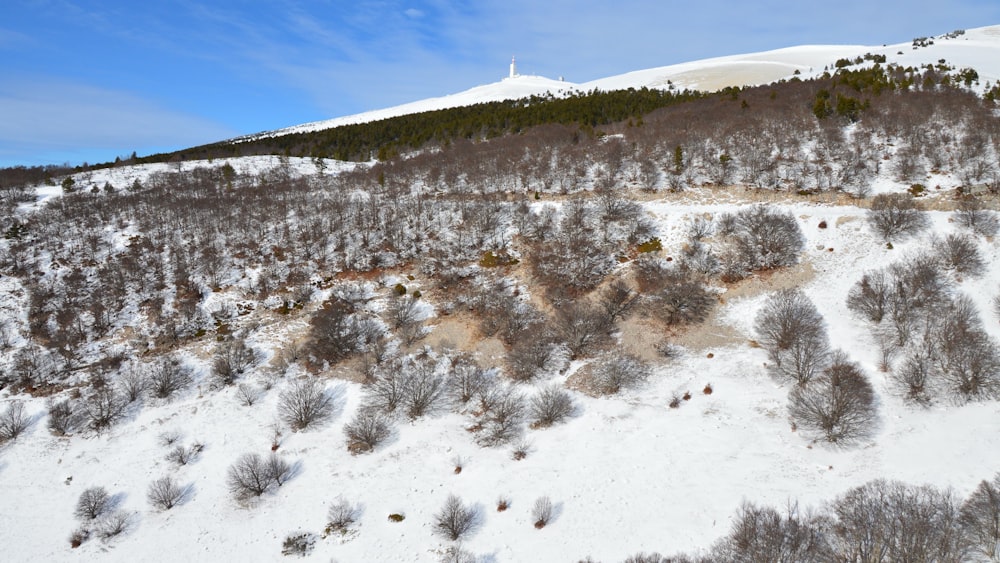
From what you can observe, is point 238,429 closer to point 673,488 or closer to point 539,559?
point 539,559

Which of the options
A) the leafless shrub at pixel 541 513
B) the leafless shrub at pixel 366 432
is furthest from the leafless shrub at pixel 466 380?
the leafless shrub at pixel 541 513

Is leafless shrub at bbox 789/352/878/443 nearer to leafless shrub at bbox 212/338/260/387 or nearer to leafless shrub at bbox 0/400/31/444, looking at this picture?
leafless shrub at bbox 212/338/260/387

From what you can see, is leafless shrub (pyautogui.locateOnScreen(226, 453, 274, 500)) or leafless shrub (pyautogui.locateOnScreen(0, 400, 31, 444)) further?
leafless shrub (pyautogui.locateOnScreen(0, 400, 31, 444))

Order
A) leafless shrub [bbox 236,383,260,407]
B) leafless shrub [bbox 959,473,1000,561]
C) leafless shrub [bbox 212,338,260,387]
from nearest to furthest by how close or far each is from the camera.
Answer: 1. leafless shrub [bbox 959,473,1000,561]
2. leafless shrub [bbox 236,383,260,407]
3. leafless shrub [bbox 212,338,260,387]

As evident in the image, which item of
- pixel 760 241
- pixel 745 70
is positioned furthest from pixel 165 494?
pixel 745 70

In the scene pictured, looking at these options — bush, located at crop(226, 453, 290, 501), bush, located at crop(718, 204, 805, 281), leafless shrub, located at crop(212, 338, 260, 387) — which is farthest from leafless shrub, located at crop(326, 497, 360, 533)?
bush, located at crop(718, 204, 805, 281)

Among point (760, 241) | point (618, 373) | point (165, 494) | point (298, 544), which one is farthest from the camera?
point (760, 241)

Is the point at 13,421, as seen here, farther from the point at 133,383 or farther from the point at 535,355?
the point at 535,355
